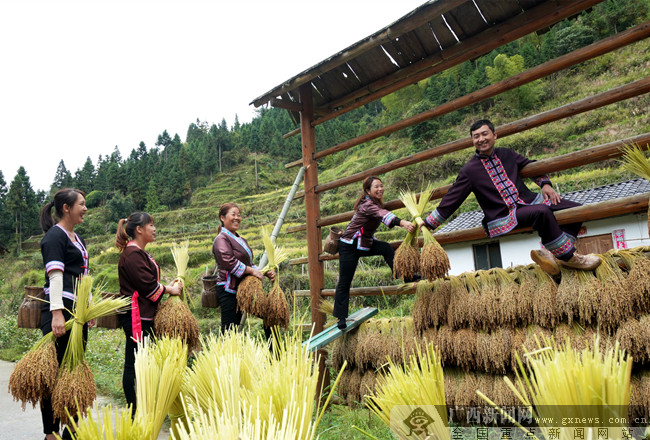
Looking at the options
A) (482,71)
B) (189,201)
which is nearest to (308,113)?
(482,71)

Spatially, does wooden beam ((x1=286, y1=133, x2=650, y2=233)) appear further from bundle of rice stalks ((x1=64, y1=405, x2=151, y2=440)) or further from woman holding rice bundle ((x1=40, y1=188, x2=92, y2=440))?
woman holding rice bundle ((x1=40, y1=188, x2=92, y2=440))

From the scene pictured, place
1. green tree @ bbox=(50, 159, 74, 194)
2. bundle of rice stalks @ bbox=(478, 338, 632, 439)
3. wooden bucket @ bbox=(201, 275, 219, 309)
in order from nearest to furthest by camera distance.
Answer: bundle of rice stalks @ bbox=(478, 338, 632, 439) → wooden bucket @ bbox=(201, 275, 219, 309) → green tree @ bbox=(50, 159, 74, 194)

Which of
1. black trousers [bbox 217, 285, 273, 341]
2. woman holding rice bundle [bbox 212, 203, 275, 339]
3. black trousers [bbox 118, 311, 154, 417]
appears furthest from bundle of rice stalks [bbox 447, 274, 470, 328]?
black trousers [bbox 118, 311, 154, 417]

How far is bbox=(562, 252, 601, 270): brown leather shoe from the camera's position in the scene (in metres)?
2.43

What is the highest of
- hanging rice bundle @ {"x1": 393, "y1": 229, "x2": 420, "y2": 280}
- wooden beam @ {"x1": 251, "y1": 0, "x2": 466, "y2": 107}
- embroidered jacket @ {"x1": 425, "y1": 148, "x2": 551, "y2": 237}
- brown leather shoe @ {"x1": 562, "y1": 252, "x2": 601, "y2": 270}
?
wooden beam @ {"x1": 251, "y1": 0, "x2": 466, "y2": 107}

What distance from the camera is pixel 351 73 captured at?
14.6ft

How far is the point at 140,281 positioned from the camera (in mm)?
3154

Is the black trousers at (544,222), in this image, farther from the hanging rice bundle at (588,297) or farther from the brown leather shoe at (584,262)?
the hanging rice bundle at (588,297)

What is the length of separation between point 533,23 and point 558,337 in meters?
2.37

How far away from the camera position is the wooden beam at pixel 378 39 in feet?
10.9

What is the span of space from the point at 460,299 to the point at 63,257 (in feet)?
9.07

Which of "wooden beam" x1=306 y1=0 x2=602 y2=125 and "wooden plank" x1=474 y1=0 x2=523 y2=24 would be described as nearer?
"wooden beam" x1=306 y1=0 x2=602 y2=125

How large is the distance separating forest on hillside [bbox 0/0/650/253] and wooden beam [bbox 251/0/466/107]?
65.0 feet

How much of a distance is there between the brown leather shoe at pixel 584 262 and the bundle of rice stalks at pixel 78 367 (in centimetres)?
265
